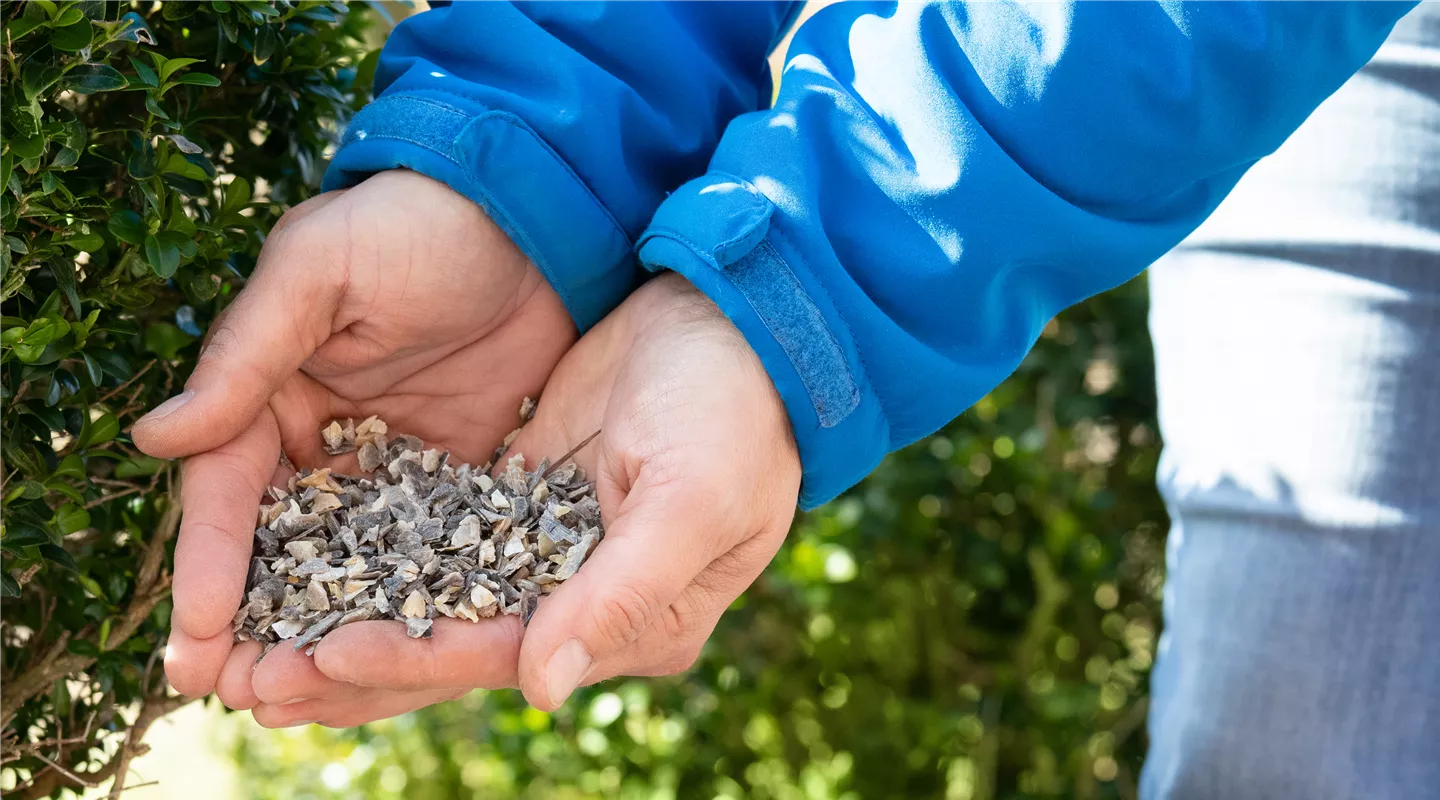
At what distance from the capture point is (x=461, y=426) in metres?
1.81

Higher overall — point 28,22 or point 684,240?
point 28,22

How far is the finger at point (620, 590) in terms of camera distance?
4.26 feet

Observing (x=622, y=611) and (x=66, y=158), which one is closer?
(x=66, y=158)

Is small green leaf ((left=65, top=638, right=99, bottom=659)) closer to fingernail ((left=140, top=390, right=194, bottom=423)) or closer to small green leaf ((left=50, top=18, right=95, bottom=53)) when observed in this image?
fingernail ((left=140, top=390, right=194, bottom=423))

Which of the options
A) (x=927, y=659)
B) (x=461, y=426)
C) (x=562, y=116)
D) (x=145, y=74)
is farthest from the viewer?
(x=927, y=659)

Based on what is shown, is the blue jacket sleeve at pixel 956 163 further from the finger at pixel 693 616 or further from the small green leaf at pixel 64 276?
the small green leaf at pixel 64 276

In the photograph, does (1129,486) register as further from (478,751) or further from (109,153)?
(109,153)

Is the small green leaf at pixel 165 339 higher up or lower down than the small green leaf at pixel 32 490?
lower down

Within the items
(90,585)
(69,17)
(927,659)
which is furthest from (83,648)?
(927,659)

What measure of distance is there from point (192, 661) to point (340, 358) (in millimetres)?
451

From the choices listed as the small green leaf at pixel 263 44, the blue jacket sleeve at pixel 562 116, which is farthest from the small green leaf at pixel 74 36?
the blue jacket sleeve at pixel 562 116

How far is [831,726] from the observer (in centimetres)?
310

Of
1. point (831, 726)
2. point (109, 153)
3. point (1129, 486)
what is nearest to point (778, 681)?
point (831, 726)

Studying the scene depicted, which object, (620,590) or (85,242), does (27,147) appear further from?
(620,590)
